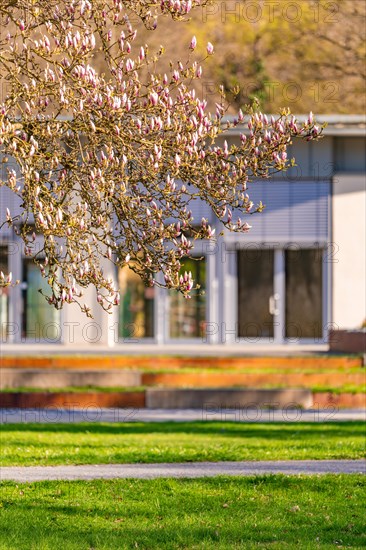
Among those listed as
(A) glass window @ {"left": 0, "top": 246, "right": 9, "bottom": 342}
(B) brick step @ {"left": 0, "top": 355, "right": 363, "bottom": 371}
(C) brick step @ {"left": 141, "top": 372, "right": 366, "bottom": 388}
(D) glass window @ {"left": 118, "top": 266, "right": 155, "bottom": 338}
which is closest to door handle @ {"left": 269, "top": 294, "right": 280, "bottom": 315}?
(D) glass window @ {"left": 118, "top": 266, "right": 155, "bottom": 338}

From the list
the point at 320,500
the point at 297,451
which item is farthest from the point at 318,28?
the point at 320,500

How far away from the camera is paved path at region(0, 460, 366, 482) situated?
11.8 meters

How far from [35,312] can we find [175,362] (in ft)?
30.8

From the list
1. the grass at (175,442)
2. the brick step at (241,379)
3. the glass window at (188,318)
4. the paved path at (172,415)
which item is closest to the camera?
the grass at (175,442)

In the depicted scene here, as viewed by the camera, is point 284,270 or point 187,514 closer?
point 187,514

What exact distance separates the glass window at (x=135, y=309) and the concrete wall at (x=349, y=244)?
15.9 ft

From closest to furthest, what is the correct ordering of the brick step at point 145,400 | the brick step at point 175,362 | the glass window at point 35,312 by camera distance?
the brick step at point 145,400, the brick step at point 175,362, the glass window at point 35,312

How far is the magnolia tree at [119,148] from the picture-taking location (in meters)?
8.99

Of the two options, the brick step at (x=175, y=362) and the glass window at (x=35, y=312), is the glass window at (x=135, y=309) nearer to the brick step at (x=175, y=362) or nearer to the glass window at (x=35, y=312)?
the glass window at (x=35, y=312)

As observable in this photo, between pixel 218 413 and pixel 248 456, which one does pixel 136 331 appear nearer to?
pixel 218 413

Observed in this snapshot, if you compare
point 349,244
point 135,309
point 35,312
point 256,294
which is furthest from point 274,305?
point 35,312

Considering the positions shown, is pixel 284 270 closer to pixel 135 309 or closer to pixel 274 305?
pixel 274 305

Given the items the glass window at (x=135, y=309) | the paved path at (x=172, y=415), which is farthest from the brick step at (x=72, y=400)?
the glass window at (x=135, y=309)

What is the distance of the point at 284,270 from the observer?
31.7m
